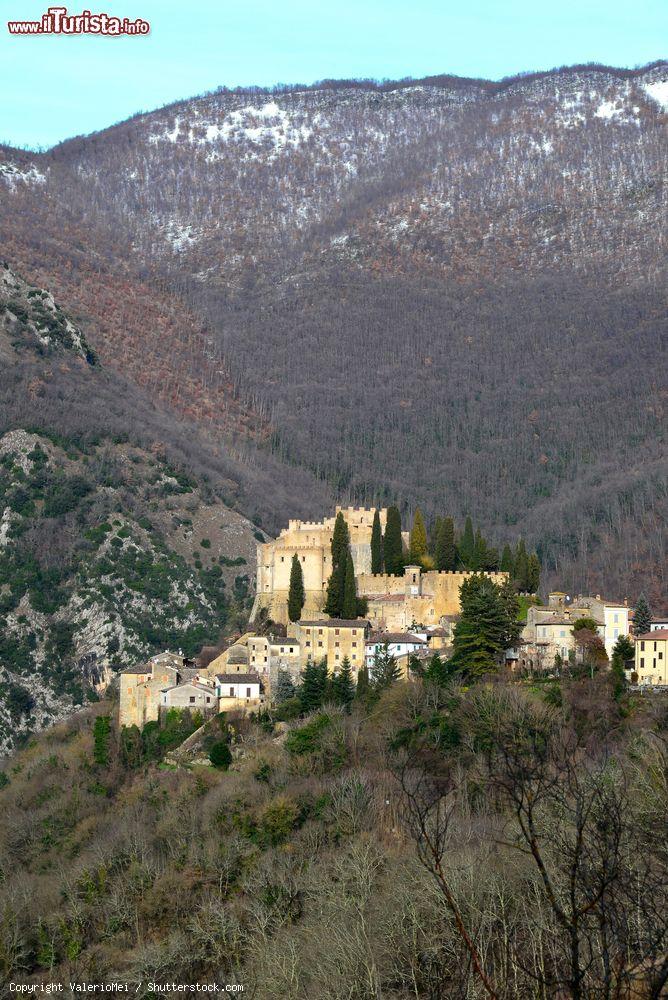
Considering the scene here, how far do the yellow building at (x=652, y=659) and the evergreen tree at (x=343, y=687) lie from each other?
12073mm

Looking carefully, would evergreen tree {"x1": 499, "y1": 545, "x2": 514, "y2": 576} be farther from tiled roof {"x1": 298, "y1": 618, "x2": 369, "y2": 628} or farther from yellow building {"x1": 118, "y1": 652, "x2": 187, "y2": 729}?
yellow building {"x1": 118, "y1": 652, "x2": 187, "y2": 729}

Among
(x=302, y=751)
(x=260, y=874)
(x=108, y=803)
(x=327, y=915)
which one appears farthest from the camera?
(x=108, y=803)

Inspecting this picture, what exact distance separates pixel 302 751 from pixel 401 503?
102529mm

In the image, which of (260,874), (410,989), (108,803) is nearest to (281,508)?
(108,803)

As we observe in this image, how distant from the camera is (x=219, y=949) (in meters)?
54.5

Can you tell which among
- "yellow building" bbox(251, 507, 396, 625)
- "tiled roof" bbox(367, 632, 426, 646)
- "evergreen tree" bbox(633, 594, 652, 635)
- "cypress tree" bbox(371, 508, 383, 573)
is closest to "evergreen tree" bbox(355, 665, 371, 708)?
"tiled roof" bbox(367, 632, 426, 646)

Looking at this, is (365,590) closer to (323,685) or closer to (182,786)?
(323,685)

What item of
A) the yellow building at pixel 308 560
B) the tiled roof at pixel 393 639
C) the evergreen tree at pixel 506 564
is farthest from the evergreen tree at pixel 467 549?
the tiled roof at pixel 393 639

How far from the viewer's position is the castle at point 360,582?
79.0 metres

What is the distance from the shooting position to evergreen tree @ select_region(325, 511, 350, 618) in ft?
256

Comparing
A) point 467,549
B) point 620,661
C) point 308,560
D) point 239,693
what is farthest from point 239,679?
point 620,661

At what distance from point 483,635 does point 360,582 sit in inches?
482

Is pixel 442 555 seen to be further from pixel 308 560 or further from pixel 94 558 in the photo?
pixel 94 558

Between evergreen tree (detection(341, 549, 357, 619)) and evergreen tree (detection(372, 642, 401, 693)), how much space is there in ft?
12.8
